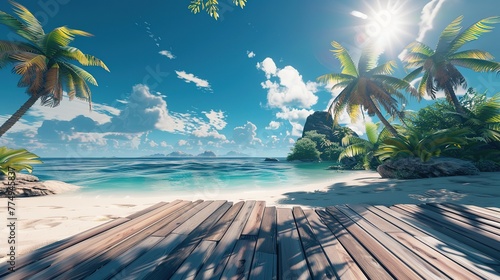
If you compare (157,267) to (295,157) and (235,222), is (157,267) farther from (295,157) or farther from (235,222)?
(295,157)

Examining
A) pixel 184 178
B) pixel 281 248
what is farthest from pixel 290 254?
pixel 184 178

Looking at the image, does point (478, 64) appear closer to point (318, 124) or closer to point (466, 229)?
point (466, 229)

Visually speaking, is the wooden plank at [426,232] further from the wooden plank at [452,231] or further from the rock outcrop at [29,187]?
the rock outcrop at [29,187]

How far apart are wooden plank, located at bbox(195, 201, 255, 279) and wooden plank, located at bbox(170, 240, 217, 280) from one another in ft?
0.16

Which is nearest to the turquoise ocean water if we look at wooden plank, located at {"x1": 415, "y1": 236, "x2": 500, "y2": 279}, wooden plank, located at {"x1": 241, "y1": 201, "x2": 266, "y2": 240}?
wooden plank, located at {"x1": 241, "y1": 201, "x2": 266, "y2": 240}

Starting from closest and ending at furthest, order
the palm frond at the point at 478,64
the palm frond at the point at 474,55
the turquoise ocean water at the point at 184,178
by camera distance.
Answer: the palm frond at the point at 478,64
the turquoise ocean water at the point at 184,178
the palm frond at the point at 474,55

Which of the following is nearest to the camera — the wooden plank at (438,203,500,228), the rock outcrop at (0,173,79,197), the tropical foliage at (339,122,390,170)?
the wooden plank at (438,203,500,228)

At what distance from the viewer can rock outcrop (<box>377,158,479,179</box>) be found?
970 centimetres

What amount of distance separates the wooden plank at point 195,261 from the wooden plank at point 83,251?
0.88 meters

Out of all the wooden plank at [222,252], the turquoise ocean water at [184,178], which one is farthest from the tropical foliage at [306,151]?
the wooden plank at [222,252]

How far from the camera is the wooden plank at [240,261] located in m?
1.51

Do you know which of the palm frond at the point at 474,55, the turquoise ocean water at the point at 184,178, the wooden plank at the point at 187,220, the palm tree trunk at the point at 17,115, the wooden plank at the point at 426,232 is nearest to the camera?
the wooden plank at the point at 426,232

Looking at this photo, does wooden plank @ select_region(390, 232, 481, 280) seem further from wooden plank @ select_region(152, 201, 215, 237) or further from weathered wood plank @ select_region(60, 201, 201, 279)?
weathered wood plank @ select_region(60, 201, 201, 279)

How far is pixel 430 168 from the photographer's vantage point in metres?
10.2
